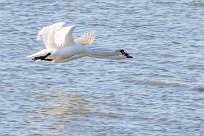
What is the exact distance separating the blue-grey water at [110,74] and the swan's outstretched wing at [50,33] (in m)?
0.72

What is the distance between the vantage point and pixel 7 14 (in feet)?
63.6

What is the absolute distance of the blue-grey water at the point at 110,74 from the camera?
1338 cm

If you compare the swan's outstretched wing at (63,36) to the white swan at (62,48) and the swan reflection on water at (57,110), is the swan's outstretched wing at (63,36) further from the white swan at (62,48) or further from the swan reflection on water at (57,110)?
the swan reflection on water at (57,110)

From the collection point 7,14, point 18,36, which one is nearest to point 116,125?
point 18,36

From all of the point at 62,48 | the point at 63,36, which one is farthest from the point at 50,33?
the point at 62,48

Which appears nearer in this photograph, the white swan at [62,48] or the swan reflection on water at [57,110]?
the swan reflection on water at [57,110]

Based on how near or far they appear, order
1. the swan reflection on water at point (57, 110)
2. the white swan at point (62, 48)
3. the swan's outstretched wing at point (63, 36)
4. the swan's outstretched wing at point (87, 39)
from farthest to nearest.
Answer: the swan's outstretched wing at point (87, 39) < the white swan at point (62, 48) < the swan's outstretched wing at point (63, 36) < the swan reflection on water at point (57, 110)

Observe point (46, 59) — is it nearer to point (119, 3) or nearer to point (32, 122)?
point (32, 122)

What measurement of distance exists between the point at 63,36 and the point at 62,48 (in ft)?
1.21

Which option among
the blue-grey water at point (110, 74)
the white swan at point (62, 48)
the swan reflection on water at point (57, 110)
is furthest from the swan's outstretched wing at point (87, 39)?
the swan reflection on water at point (57, 110)

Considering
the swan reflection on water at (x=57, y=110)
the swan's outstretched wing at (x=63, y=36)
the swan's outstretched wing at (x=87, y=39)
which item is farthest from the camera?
the swan's outstretched wing at (x=87, y=39)

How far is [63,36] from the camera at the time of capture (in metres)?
14.2

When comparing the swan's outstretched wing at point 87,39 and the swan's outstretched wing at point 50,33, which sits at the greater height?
the swan's outstretched wing at point 50,33

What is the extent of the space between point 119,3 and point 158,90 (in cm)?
574
